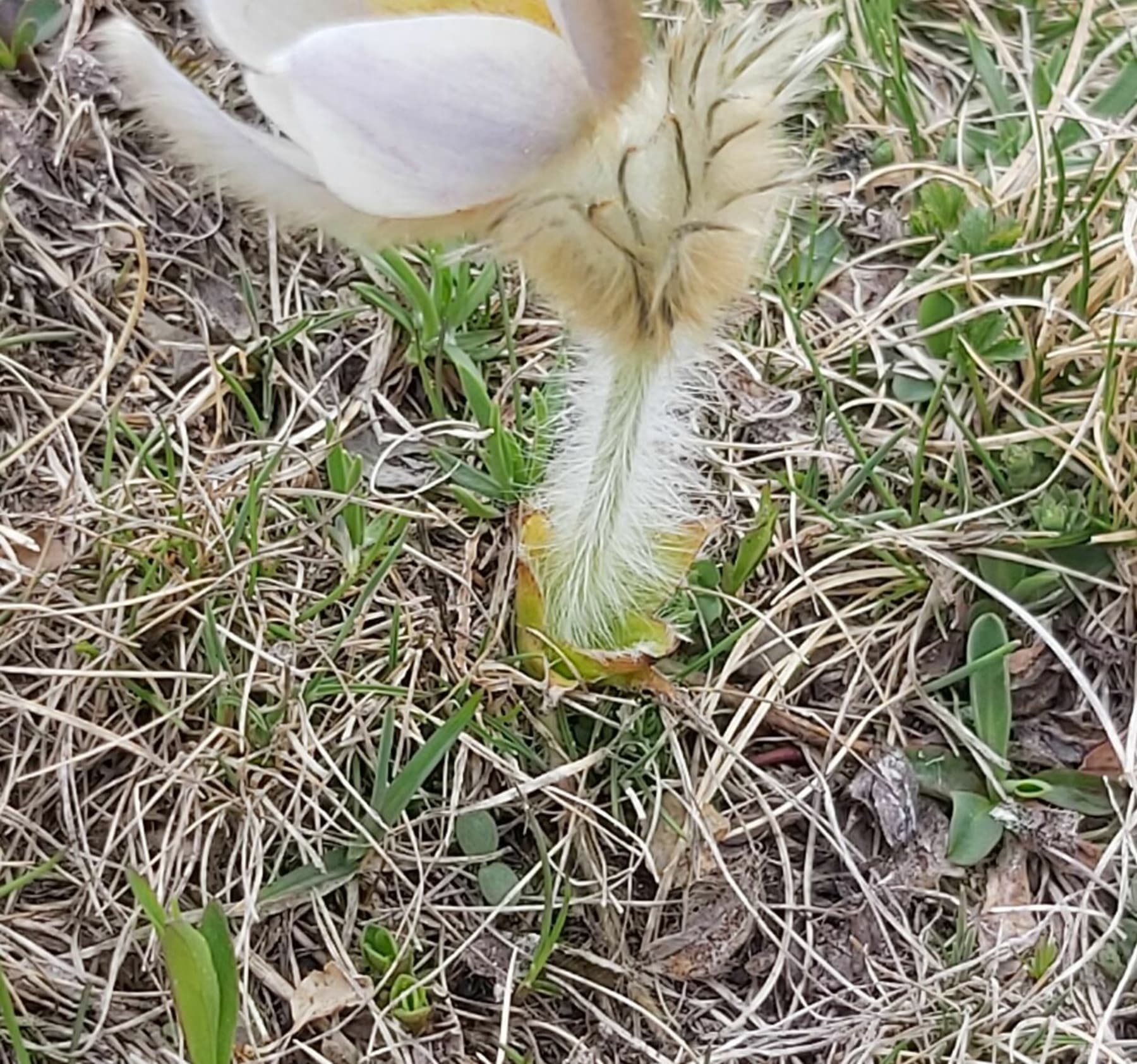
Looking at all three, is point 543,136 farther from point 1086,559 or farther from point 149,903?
point 1086,559

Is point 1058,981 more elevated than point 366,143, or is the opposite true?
point 366,143

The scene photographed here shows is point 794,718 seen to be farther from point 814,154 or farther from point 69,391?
point 69,391

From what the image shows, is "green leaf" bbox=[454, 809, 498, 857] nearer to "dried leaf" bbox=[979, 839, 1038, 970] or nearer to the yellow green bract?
the yellow green bract

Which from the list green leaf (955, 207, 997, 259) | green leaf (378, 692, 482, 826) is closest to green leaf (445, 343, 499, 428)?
green leaf (378, 692, 482, 826)

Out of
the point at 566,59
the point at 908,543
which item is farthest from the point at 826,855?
the point at 566,59

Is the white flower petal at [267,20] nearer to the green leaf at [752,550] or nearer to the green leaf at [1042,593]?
the green leaf at [752,550]

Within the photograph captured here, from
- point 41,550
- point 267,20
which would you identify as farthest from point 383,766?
point 267,20
